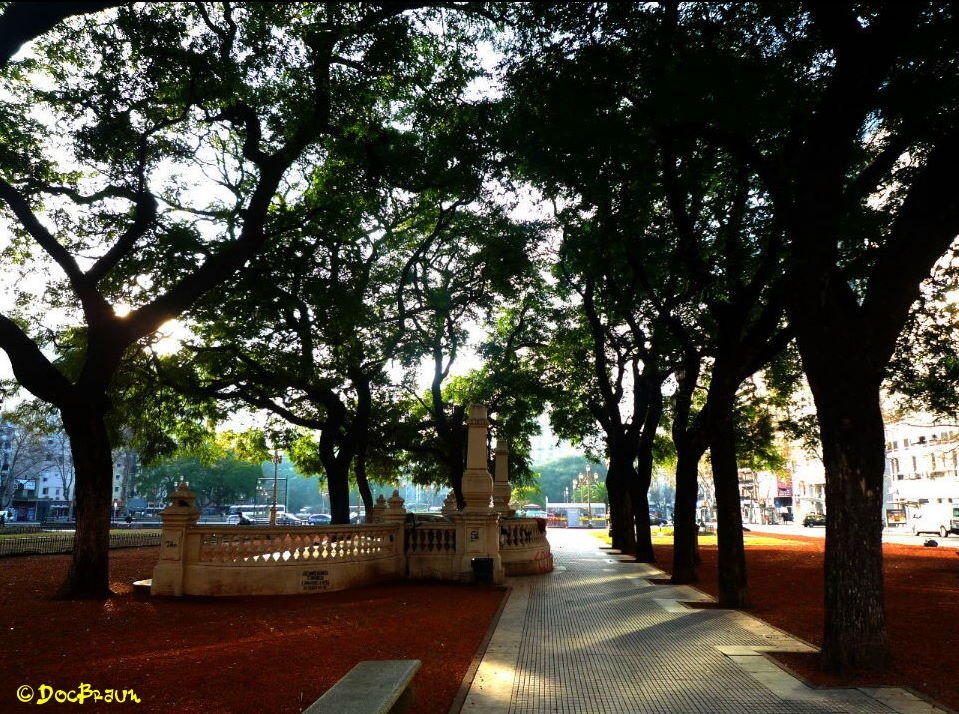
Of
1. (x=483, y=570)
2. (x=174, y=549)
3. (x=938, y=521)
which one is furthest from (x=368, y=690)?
(x=938, y=521)

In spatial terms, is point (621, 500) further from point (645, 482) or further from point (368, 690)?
point (368, 690)

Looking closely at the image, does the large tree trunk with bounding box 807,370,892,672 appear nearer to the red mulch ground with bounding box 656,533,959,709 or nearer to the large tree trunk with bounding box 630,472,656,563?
the red mulch ground with bounding box 656,533,959,709

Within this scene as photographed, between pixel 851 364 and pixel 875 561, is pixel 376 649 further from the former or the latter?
pixel 851 364

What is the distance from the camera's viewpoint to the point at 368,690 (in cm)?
505

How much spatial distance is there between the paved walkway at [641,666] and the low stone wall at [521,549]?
5.55 meters

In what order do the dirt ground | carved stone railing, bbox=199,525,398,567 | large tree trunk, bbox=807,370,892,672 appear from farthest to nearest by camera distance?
1. carved stone railing, bbox=199,525,398,567
2. large tree trunk, bbox=807,370,892,672
3. the dirt ground

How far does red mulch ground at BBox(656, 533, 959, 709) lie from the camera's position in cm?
713

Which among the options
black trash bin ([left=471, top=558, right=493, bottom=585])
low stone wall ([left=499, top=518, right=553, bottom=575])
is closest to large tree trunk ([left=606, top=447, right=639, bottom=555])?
low stone wall ([left=499, top=518, right=553, bottom=575])

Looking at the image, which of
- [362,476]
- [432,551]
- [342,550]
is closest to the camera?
[342,550]

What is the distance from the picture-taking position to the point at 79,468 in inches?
518

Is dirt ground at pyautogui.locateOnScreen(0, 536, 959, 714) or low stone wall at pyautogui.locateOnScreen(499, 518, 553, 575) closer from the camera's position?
dirt ground at pyautogui.locateOnScreen(0, 536, 959, 714)

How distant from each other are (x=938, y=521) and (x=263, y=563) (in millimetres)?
46540

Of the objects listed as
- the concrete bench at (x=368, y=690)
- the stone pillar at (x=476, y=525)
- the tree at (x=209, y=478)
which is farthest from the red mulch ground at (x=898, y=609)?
the tree at (x=209, y=478)

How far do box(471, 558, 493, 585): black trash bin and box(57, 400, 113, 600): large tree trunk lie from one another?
8.19 metres
